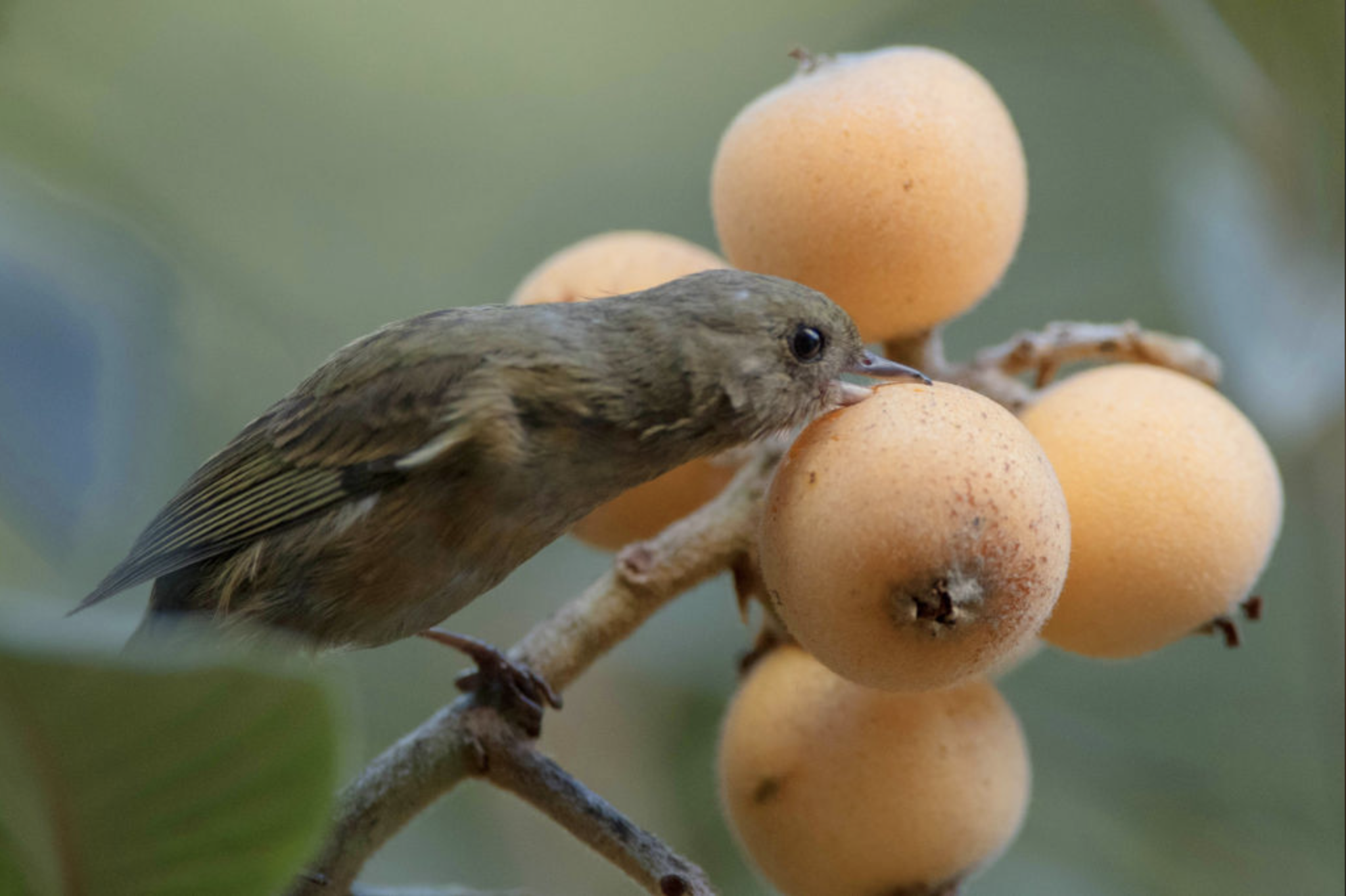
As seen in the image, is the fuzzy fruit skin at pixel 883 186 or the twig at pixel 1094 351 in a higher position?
the fuzzy fruit skin at pixel 883 186

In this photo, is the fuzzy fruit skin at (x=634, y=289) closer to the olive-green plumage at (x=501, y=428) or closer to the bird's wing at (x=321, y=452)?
the olive-green plumage at (x=501, y=428)

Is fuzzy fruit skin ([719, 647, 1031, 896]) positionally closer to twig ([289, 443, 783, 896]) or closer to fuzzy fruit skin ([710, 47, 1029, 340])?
twig ([289, 443, 783, 896])

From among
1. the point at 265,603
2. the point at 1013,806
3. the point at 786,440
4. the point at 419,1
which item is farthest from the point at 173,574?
the point at 419,1

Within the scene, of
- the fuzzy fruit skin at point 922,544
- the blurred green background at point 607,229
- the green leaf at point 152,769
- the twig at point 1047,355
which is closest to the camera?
the green leaf at point 152,769

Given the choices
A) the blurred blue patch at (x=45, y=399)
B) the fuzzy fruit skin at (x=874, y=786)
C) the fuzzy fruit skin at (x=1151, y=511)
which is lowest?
the fuzzy fruit skin at (x=874, y=786)

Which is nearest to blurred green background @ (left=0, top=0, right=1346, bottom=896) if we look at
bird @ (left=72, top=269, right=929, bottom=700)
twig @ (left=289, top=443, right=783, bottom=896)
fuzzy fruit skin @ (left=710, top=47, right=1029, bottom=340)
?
bird @ (left=72, top=269, right=929, bottom=700)

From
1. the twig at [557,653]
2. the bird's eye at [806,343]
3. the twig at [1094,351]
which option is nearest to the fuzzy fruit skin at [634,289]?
the twig at [557,653]

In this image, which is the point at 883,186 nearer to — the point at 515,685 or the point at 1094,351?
the point at 1094,351
